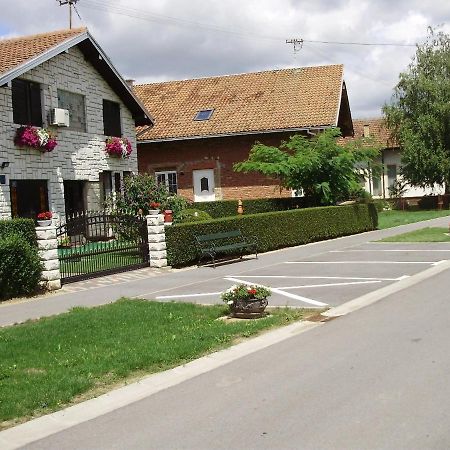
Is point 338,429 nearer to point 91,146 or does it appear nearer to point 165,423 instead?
point 165,423

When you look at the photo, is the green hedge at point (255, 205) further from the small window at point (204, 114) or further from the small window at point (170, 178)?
the small window at point (204, 114)

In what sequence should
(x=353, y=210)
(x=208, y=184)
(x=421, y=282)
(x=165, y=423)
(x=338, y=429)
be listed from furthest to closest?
(x=208, y=184) < (x=353, y=210) < (x=421, y=282) < (x=165, y=423) < (x=338, y=429)

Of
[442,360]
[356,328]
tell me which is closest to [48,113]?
[356,328]

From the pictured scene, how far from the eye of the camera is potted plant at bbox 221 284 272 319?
30.5 ft

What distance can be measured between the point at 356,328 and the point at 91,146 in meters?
16.1

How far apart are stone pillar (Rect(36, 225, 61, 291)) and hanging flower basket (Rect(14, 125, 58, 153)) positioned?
6.74 metres

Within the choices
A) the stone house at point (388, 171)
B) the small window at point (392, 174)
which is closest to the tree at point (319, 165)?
the stone house at point (388, 171)

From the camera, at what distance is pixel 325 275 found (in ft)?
45.1

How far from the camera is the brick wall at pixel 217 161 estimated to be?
3020 centimetres

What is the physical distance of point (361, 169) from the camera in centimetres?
2486

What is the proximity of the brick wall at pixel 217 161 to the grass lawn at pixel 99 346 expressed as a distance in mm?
20045

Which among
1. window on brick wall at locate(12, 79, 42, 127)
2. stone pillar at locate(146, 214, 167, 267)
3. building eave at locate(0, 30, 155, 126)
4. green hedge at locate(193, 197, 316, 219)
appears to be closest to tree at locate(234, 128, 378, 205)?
green hedge at locate(193, 197, 316, 219)

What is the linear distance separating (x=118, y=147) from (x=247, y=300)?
49.9ft

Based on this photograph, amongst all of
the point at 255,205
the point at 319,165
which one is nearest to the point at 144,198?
the point at 319,165
